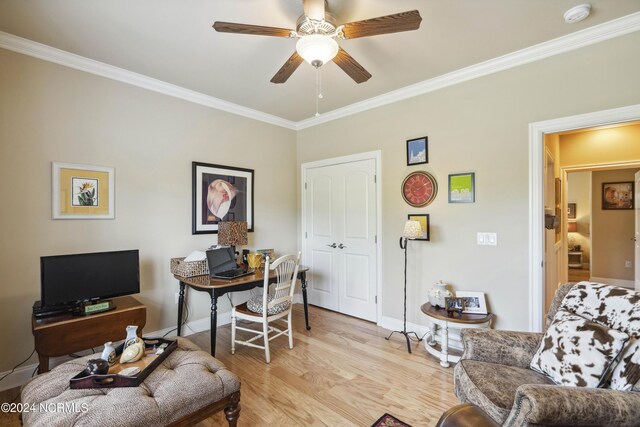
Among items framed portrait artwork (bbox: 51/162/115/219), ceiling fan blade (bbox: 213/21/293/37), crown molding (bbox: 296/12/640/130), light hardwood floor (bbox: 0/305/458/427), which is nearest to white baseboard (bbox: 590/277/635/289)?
light hardwood floor (bbox: 0/305/458/427)

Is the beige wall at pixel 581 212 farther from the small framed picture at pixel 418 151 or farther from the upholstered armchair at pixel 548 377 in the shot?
the upholstered armchair at pixel 548 377

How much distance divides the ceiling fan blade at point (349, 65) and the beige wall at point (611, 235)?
6116 mm

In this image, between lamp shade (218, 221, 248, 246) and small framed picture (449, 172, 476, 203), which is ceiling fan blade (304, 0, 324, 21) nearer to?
small framed picture (449, 172, 476, 203)

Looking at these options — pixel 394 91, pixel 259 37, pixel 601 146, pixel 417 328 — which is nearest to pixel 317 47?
pixel 259 37

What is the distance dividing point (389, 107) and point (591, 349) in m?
2.76

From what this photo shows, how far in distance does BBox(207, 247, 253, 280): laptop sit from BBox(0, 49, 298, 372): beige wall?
44cm

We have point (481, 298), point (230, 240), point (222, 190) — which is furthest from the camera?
point (222, 190)

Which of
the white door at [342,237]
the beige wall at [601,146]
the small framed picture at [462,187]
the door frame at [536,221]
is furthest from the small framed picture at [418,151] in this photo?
the beige wall at [601,146]

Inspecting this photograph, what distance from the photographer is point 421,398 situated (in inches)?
83.9

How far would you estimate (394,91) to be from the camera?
10.7 ft

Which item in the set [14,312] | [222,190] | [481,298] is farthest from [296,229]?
[14,312]

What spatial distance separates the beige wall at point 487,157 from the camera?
7.40 feet

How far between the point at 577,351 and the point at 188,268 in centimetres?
294

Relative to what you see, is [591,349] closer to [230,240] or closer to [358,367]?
[358,367]
